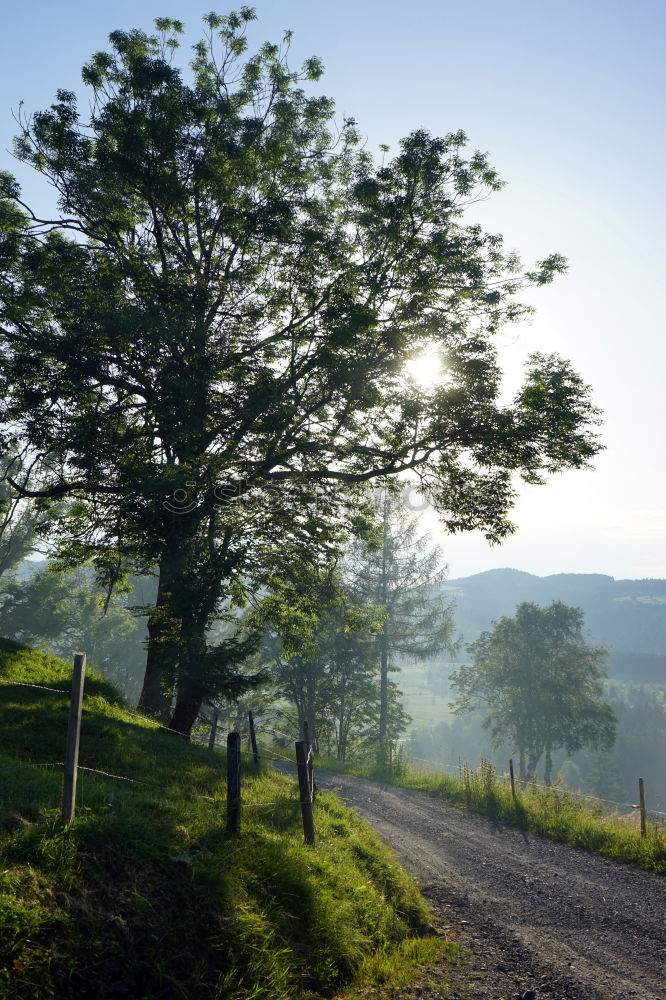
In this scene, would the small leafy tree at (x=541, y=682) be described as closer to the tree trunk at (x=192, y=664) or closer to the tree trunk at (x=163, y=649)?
the tree trunk at (x=163, y=649)

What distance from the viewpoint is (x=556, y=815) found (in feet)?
47.8

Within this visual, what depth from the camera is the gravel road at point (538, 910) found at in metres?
6.40

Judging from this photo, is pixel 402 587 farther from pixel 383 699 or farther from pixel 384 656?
pixel 383 699

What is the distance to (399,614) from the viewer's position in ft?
137

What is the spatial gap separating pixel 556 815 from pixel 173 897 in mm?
12599

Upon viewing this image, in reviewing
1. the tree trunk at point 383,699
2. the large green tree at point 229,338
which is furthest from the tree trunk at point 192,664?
the tree trunk at point 383,699

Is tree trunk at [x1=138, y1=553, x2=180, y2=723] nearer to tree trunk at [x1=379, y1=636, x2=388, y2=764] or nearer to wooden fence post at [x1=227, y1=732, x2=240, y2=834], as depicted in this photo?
wooden fence post at [x1=227, y1=732, x2=240, y2=834]

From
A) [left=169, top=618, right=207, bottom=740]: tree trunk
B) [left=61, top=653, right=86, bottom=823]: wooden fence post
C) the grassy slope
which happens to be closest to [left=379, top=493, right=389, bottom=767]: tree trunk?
[left=169, top=618, right=207, bottom=740]: tree trunk

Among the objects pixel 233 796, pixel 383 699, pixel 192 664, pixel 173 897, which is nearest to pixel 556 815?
pixel 192 664

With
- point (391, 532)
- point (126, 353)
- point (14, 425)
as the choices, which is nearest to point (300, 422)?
point (126, 353)

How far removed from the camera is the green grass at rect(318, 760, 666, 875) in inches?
464

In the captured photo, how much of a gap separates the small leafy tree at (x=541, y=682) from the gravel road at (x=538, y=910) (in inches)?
1504

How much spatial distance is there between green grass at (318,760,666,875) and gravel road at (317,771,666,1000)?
0.52 meters

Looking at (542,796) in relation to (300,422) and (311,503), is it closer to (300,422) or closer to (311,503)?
(311,503)
